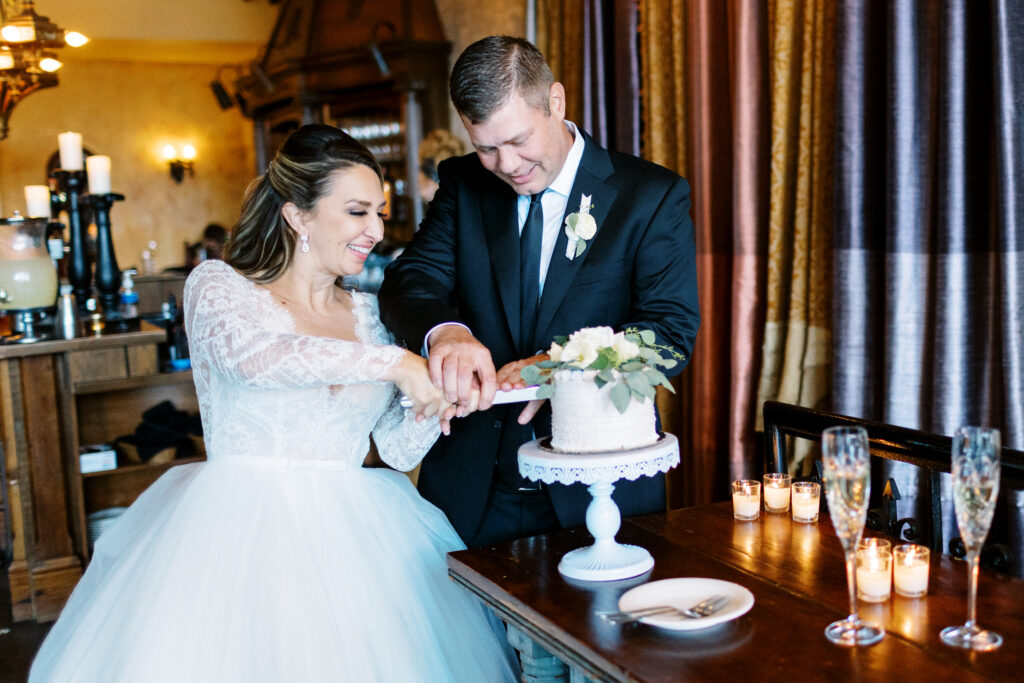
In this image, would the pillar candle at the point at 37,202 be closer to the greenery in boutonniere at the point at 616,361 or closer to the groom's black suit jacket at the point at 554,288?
the groom's black suit jacket at the point at 554,288

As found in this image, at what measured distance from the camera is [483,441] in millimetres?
2168

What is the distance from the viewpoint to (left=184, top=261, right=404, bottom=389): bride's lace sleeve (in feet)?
6.64

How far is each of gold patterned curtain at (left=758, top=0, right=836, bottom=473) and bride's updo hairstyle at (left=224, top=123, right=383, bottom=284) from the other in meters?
1.44

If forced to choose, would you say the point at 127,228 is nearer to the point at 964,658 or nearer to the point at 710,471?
the point at 710,471

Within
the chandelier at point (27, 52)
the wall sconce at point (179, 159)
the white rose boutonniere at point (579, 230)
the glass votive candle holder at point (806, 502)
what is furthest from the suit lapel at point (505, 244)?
the wall sconce at point (179, 159)

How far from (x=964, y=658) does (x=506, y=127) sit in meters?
1.24

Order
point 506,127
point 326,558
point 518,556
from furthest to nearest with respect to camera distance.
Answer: point 326,558, point 506,127, point 518,556

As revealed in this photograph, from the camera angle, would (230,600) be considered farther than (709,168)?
No

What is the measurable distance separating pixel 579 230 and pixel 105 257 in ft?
11.1

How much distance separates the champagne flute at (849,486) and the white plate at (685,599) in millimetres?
149

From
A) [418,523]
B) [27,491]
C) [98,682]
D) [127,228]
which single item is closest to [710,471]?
[418,523]


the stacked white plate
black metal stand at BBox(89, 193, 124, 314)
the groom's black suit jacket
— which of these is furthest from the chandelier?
the groom's black suit jacket

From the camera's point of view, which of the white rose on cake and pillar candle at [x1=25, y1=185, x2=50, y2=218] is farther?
pillar candle at [x1=25, y1=185, x2=50, y2=218]

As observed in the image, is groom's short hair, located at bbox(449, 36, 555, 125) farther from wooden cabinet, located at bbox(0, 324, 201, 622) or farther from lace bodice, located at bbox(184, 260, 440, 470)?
wooden cabinet, located at bbox(0, 324, 201, 622)
